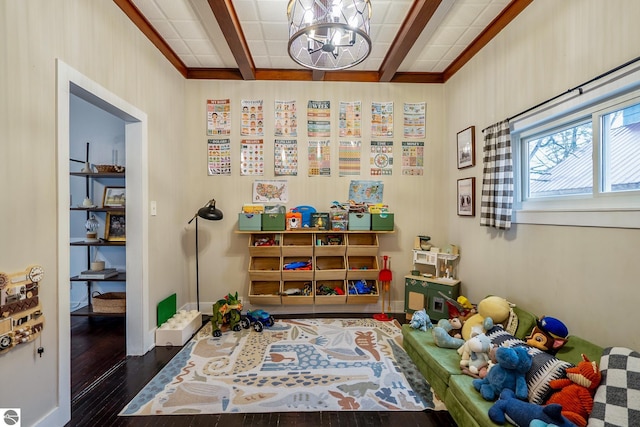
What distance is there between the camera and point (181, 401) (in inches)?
73.9

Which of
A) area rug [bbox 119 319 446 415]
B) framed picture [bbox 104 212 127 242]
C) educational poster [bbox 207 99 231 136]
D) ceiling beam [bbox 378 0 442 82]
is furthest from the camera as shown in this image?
educational poster [bbox 207 99 231 136]

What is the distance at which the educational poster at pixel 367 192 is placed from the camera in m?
3.55

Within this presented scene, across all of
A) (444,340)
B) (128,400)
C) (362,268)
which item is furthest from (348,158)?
(128,400)

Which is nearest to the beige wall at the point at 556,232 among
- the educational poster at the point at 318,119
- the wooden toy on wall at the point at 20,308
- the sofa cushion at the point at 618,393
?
the sofa cushion at the point at 618,393

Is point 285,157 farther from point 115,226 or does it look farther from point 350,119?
point 115,226

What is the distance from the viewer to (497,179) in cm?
245

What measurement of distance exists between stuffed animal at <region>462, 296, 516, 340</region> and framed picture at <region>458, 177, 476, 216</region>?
39.5 inches

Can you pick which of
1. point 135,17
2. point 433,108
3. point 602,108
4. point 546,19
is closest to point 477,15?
point 546,19

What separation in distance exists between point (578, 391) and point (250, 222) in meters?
2.90

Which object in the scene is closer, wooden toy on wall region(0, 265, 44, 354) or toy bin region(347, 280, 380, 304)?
wooden toy on wall region(0, 265, 44, 354)

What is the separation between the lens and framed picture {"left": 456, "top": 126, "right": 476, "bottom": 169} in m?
2.94

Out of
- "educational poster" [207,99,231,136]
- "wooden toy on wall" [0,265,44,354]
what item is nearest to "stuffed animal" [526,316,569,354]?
"wooden toy on wall" [0,265,44,354]

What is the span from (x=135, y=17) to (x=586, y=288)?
387cm

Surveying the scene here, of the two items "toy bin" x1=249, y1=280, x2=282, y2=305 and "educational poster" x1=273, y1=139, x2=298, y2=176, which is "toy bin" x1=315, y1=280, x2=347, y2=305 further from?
"educational poster" x1=273, y1=139, x2=298, y2=176
